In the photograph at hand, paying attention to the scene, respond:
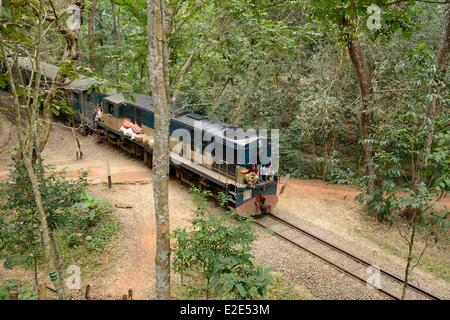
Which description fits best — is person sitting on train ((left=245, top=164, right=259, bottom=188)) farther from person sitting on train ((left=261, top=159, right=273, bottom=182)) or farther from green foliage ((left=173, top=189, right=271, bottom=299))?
green foliage ((left=173, top=189, right=271, bottom=299))

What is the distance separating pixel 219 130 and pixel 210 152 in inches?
33.4

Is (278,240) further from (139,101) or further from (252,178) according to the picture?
(139,101)

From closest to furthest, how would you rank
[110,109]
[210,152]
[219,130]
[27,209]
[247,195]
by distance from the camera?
[27,209], [247,195], [219,130], [210,152], [110,109]

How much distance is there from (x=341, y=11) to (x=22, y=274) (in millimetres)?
9998

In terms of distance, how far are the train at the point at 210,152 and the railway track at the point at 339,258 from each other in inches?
39.9

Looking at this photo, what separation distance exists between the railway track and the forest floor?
232 mm

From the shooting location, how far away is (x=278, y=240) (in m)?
12.6

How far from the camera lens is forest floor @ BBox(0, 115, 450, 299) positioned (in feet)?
33.9

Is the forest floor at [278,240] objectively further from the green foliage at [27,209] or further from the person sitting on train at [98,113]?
the green foliage at [27,209]

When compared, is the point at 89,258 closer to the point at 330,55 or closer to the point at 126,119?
the point at 126,119

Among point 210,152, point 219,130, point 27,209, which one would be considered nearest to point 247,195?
point 210,152

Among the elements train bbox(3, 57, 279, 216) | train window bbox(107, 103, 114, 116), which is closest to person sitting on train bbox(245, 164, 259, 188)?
train bbox(3, 57, 279, 216)

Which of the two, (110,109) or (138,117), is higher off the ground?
(110,109)

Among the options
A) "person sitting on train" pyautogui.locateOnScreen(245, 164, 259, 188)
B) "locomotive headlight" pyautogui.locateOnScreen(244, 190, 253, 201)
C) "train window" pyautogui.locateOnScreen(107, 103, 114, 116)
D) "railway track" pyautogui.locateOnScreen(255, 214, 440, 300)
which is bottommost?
"railway track" pyautogui.locateOnScreen(255, 214, 440, 300)
